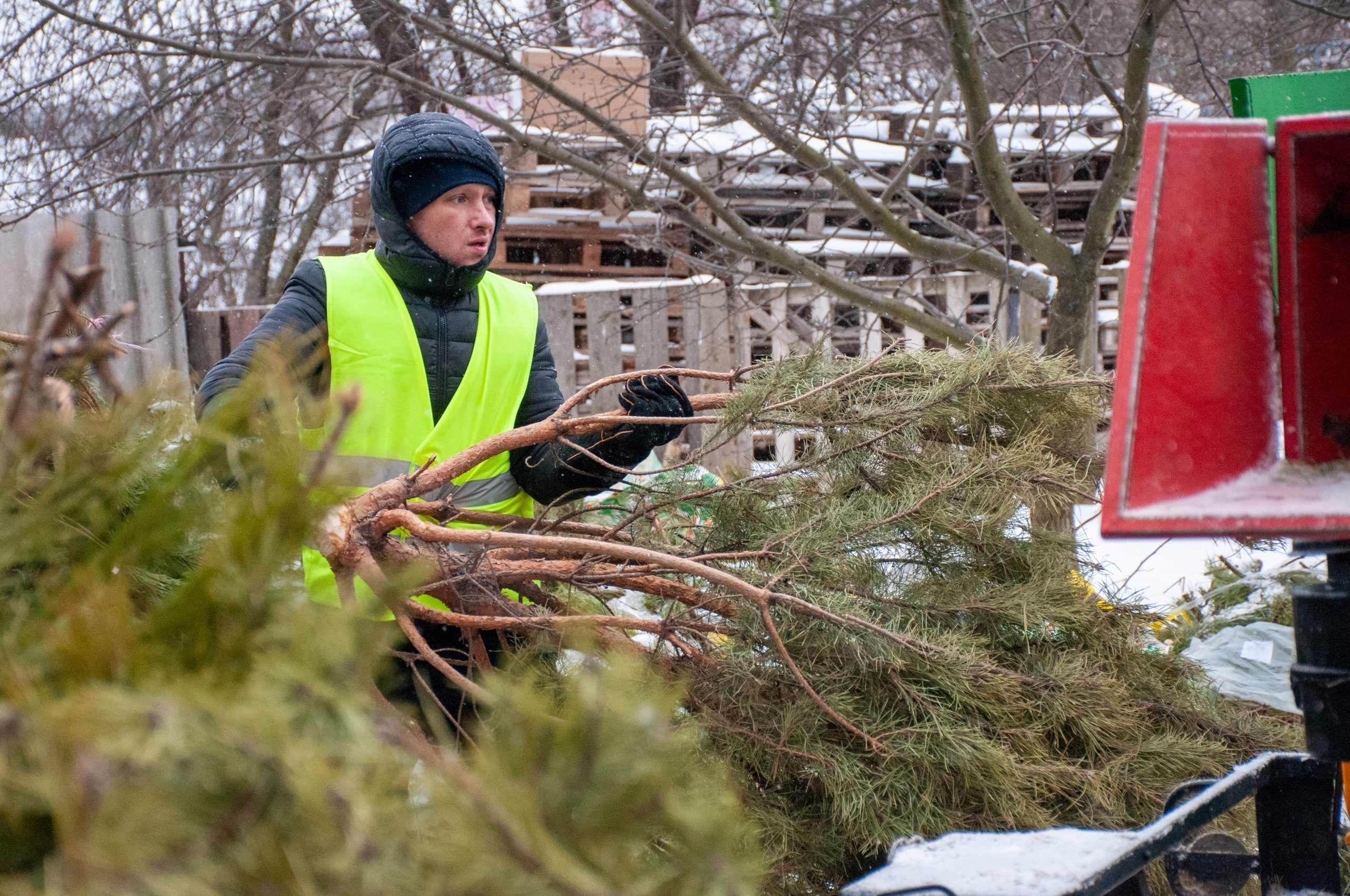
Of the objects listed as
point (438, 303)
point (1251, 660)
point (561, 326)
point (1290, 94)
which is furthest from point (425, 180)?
point (561, 326)

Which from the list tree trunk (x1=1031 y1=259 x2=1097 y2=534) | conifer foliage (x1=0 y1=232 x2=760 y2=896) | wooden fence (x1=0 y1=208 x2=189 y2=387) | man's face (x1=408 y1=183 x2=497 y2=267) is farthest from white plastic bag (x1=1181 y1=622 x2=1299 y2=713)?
wooden fence (x1=0 y1=208 x2=189 y2=387)

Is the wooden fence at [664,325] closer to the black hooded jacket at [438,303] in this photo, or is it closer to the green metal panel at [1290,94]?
the black hooded jacket at [438,303]

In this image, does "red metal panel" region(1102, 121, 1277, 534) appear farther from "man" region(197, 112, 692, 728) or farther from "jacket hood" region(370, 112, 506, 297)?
"jacket hood" region(370, 112, 506, 297)

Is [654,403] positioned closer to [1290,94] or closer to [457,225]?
[457,225]

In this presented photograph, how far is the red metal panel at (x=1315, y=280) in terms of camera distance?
133cm

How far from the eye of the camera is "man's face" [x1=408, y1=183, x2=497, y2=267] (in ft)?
7.91

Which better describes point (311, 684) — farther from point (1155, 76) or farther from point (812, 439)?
point (1155, 76)

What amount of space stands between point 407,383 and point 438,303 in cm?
23

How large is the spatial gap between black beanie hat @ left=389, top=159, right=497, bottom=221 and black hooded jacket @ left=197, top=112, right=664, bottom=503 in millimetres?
19

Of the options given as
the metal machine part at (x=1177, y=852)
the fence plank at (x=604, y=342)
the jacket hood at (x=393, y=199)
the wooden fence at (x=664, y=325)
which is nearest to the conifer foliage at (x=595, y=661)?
the metal machine part at (x=1177, y=852)

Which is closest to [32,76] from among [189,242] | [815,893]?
[189,242]

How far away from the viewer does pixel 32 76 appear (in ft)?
15.5

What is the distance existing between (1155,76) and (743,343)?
463 cm

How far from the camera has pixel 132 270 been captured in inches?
240
